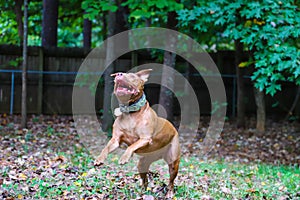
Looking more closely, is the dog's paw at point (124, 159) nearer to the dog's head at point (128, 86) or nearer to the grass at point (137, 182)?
the dog's head at point (128, 86)

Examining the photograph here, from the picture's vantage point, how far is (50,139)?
31.4 feet

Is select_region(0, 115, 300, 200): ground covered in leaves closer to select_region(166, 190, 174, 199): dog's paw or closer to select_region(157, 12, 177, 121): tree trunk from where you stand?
select_region(166, 190, 174, 199): dog's paw

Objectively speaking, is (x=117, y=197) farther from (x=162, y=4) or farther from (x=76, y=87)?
(x=76, y=87)

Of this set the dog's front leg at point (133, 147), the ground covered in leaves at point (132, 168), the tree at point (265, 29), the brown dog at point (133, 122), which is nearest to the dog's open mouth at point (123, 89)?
the brown dog at point (133, 122)

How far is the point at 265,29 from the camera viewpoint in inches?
327

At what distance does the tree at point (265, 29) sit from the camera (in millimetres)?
8086

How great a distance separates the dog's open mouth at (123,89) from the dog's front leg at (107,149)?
478mm

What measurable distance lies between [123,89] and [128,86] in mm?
56

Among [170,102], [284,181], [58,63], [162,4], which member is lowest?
[284,181]

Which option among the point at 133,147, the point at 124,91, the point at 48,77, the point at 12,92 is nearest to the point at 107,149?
the point at 133,147

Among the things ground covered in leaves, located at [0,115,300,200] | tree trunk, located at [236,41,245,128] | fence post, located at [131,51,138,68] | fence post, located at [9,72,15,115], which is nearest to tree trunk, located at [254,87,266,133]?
ground covered in leaves, located at [0,115,300,200]

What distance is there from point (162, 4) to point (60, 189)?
4655 millimetres

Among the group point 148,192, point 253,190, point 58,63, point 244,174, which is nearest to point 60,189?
point 148,192

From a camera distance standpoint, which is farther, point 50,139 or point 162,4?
point 50,139
